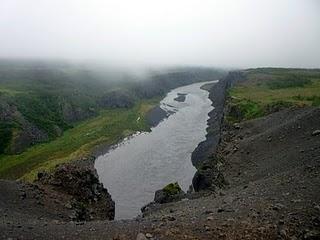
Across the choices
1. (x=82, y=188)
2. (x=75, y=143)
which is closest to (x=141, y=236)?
(x=82, y=188)

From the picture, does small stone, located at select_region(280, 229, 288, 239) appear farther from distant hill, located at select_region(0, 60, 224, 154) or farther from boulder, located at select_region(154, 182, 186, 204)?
distant hill, located at select_region(0, 60, 224, 154)

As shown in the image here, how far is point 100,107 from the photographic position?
151000mm

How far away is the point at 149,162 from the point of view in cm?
8162

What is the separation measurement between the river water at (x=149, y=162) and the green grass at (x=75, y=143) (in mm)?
5360

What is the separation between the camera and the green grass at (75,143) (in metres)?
85.7

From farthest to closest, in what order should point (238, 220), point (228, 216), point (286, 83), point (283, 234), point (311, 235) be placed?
point (286, 83) < point (228, 216) < point (238, 220) < point (283, 234) < point (311, 235)

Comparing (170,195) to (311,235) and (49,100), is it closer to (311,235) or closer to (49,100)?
(311,235)

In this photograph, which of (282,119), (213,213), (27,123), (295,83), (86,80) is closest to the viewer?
(213,213)

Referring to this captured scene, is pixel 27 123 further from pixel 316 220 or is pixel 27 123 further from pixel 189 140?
pixel 316 220

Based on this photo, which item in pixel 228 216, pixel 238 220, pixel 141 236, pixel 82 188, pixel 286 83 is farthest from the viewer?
pixel 286 83

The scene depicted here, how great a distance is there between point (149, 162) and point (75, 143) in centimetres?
2684

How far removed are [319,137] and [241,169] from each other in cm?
910

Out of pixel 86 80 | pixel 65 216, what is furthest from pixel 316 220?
pixel 86 80

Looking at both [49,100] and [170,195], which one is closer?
[170,195]
